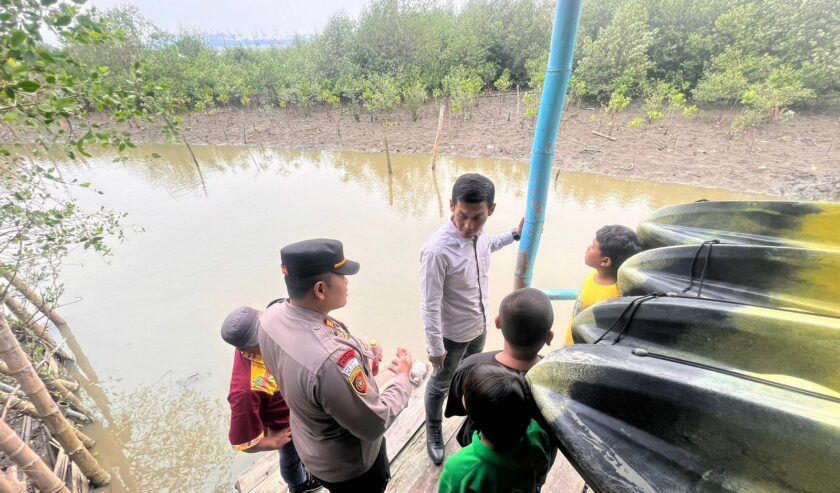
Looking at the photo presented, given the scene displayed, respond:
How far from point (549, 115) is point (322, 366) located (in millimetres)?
1466

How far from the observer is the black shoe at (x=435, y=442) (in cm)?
221

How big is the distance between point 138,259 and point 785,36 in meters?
22.1

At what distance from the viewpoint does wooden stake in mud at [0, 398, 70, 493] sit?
196 centimetres

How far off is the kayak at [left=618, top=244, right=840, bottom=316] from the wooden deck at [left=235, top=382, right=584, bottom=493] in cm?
125

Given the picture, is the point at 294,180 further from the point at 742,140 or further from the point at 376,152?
the point at 742,140

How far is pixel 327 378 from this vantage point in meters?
1.20

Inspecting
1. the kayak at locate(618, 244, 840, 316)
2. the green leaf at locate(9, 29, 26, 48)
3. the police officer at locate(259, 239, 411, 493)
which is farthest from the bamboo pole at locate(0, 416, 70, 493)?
the kayak at locate(618, 244, 840, 316)

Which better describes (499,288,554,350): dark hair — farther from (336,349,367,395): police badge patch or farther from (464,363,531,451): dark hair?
(336,349,367,395): police badge patch

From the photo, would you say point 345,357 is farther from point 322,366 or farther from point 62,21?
point 62,21

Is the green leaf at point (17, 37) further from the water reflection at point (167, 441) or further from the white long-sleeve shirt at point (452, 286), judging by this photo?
the water reflection at point (167, 441)

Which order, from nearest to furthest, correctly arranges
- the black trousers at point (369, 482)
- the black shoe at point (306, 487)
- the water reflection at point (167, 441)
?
the black trousers at point (369, 482) < the black shoe at point (306, 487) < the water reflection at point (167, 441)

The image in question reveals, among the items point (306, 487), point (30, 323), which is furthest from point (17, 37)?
point (30, 323)

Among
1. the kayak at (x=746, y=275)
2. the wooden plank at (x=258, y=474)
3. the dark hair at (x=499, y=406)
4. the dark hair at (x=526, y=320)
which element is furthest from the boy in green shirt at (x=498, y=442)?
the wooden plank at (x=258, y=474)

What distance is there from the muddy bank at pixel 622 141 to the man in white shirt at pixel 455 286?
1061 cm
